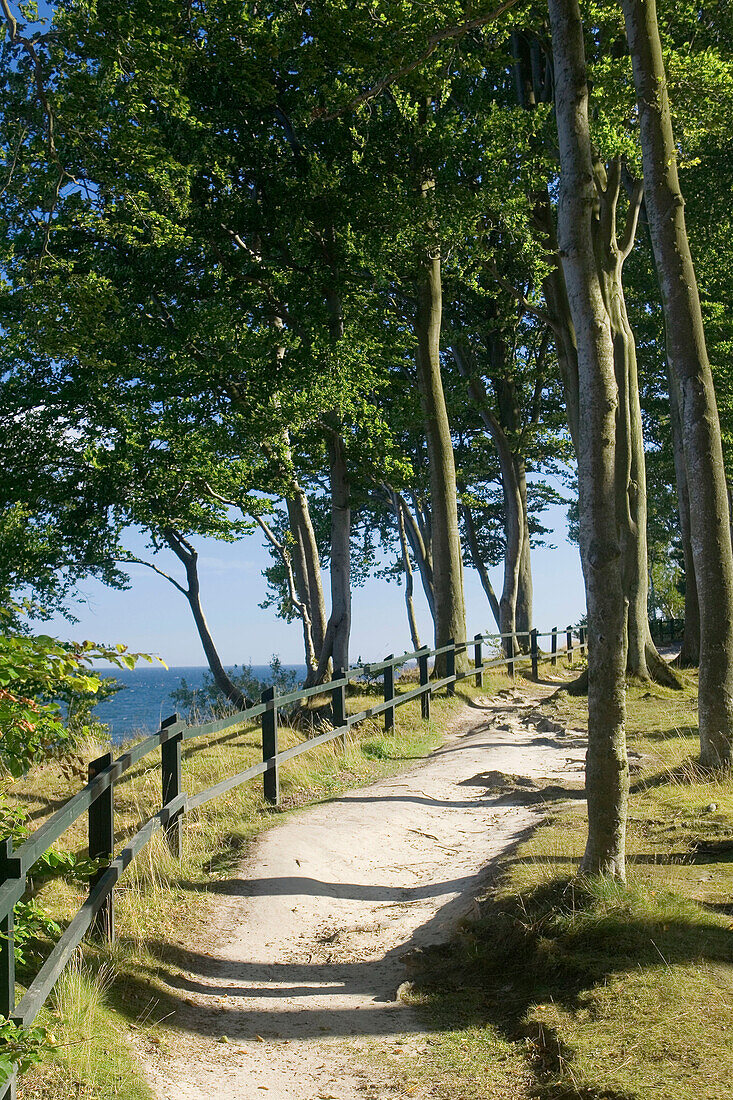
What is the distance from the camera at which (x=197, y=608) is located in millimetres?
26547

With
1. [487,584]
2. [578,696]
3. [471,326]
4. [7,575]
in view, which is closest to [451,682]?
[578,696]

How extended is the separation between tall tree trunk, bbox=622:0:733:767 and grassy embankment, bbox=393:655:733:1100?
2.40 meters

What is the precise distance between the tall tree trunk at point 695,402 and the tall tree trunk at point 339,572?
30.7 feet

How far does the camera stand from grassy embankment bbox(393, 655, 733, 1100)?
4230 mm

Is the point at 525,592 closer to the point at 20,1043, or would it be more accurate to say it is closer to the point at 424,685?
the point at 424,685

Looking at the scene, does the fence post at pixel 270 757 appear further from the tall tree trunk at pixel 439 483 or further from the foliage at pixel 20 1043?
the tall tree trunk at pixel 439 483

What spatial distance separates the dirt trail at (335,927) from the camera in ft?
16.0

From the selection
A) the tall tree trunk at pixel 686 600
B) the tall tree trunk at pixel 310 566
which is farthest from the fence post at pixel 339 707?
the tall tree trunk at pixel 686 600

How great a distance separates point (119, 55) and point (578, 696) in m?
14.2

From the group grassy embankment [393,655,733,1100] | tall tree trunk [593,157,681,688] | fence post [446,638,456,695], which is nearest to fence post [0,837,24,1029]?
grassy embankment [393,655,733,1100]

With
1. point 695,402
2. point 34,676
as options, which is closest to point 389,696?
point 695,402

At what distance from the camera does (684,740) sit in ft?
38.0

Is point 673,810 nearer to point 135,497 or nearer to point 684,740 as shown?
point 684,740

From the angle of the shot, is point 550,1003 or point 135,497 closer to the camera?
point 550,1003
